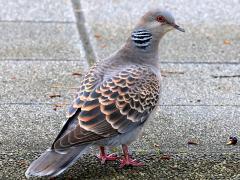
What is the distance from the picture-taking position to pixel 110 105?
172 inches

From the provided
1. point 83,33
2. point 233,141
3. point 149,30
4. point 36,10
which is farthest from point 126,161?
point 36,10

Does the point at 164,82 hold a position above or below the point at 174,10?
above

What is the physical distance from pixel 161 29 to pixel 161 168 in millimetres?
1067

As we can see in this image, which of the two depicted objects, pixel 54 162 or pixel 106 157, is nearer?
pixel 54 162

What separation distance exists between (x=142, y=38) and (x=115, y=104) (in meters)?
0.71

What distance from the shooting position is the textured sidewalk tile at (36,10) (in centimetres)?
758

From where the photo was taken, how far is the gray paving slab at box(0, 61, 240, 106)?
572 centimetres

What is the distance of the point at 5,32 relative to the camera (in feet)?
23.4

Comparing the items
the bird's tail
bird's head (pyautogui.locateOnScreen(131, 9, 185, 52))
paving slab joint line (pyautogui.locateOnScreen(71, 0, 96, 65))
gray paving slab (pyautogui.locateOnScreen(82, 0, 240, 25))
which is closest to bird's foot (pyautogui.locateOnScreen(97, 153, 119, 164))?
the bird's tail

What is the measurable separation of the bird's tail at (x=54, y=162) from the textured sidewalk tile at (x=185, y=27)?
2.47 m

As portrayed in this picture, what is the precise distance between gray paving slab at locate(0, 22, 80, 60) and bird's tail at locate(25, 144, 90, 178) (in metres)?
2.47

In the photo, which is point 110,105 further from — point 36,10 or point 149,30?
point 36,10

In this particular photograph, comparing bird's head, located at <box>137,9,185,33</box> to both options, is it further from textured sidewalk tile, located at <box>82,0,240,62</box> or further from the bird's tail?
textured sidewalk tile, located at <box>82,0,240,62</box>

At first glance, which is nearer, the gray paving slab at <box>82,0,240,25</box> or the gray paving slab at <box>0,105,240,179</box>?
the gray paving slab at <box>0,105,240,179</box>
